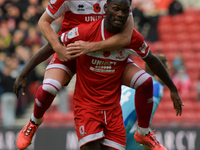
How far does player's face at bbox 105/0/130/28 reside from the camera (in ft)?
12.4

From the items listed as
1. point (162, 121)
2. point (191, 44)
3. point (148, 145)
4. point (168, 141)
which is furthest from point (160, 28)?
point (148, 145)

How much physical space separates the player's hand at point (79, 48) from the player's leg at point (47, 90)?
367mm

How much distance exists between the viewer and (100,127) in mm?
4254

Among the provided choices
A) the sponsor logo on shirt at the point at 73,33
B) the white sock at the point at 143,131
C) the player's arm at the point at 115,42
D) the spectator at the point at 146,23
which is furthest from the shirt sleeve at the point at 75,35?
the spectator at the point at 146,23

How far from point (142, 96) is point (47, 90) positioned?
110 centimetres

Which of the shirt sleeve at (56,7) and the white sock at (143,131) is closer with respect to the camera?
the shirt sleeve at (56,7)

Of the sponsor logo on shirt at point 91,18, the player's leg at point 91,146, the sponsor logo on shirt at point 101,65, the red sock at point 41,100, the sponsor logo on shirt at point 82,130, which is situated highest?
the sponsor logo on shirt at point 91,18

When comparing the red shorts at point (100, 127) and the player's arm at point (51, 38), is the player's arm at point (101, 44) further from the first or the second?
the red shorts at point (100, 127)

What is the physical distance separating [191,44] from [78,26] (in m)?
10.1

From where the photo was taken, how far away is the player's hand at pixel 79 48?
3.97 m

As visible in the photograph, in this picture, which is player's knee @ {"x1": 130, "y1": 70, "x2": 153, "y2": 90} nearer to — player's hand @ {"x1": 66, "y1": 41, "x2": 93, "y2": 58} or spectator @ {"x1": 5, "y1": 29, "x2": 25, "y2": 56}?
player's hand @ {"x1": 66, "y1": 41, "x2": 93, "y2": 58}

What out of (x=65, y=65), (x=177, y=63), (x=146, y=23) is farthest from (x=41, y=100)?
(x=146, y=23)

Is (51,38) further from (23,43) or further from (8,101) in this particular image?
(23,43)

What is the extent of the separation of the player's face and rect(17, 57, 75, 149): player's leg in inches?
33.2
